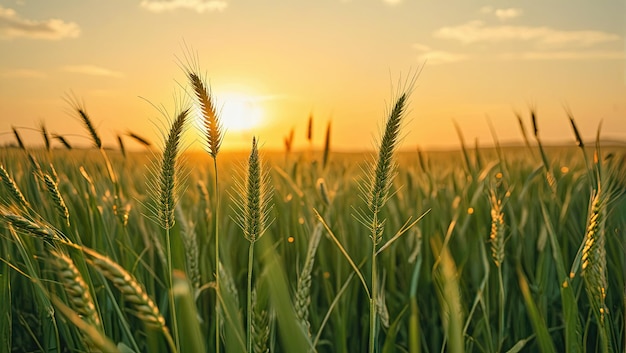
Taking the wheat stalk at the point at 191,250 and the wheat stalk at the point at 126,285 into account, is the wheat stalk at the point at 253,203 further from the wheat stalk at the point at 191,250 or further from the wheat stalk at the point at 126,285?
the wheat stalk at the point at 191,250

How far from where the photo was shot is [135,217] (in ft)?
6.68

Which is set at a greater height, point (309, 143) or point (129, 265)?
point (309, 143)

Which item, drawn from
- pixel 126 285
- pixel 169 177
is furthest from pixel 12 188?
pixel 126 285

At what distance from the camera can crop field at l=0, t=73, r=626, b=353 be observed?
788 millimetres

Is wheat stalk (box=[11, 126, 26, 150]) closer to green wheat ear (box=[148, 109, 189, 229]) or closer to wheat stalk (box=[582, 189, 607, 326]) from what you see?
green wheat ear (box=[148, 109, 189, 229])

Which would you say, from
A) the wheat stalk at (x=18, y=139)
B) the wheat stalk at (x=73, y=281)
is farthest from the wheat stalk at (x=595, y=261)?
the wheat stalk at (x=18, y=139)

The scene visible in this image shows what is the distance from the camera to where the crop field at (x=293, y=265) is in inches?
31.0

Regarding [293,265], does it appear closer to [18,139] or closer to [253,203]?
[18,139]

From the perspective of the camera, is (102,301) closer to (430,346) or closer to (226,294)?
(226,294)

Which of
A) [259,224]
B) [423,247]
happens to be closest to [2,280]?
[259,224]

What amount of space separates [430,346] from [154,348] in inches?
35.4

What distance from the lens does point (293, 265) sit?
1.83 metres

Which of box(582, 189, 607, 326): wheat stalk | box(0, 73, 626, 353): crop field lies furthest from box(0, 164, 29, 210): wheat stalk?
box(582, 189, 607, 326): wheat stalk

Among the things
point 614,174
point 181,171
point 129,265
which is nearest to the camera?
point 181,171
